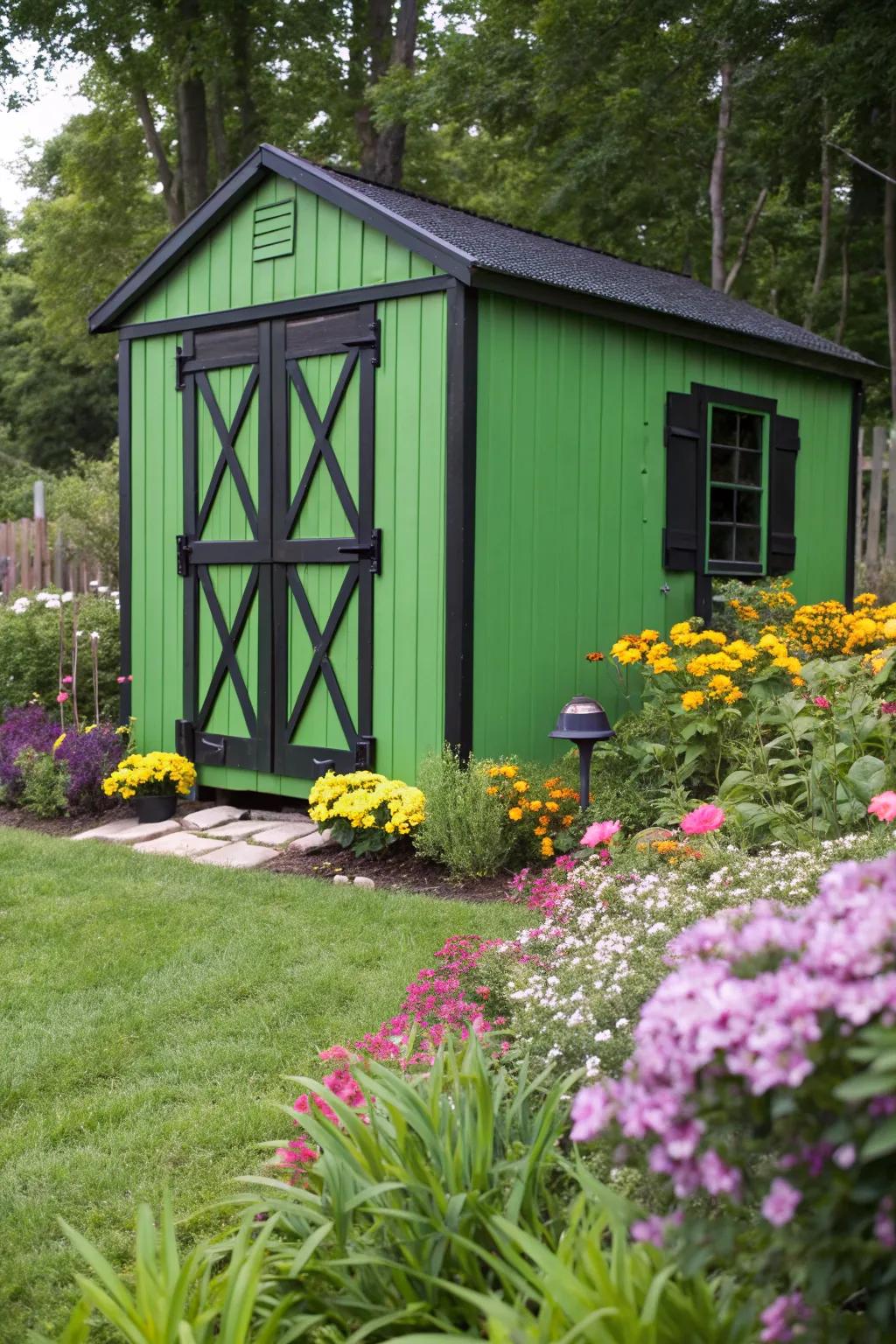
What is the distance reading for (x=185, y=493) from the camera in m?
8.03

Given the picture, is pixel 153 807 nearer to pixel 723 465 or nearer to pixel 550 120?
pixel 723 465

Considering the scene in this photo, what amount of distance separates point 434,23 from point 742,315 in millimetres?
10777

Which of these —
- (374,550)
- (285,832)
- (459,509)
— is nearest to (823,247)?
(374,550)

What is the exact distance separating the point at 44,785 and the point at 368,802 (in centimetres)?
251

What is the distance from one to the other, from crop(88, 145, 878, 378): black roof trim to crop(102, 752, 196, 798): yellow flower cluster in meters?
2.96

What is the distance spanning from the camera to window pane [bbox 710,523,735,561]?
334 inches

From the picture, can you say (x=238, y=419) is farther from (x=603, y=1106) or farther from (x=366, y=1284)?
(x=603, y=1106)

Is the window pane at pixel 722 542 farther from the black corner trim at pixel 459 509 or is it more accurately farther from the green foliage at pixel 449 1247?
the green foliage at pixel 449 1247

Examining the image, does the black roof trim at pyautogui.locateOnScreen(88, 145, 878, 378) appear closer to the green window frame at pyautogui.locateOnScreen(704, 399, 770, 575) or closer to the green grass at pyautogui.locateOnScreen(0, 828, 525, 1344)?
the green window frame at pyautogui.locateOnScreen(704, 399, 770, 575)

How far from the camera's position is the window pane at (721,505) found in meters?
8.48

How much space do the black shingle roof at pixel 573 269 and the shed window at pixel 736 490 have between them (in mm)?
598

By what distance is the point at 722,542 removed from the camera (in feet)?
28.1

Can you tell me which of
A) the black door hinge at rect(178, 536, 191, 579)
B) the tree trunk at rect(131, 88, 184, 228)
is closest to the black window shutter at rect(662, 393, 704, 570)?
the black door hinge at rect(178, 536, 191, 579)

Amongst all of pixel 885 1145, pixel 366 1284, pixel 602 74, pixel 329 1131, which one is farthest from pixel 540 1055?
pixel 602 74
